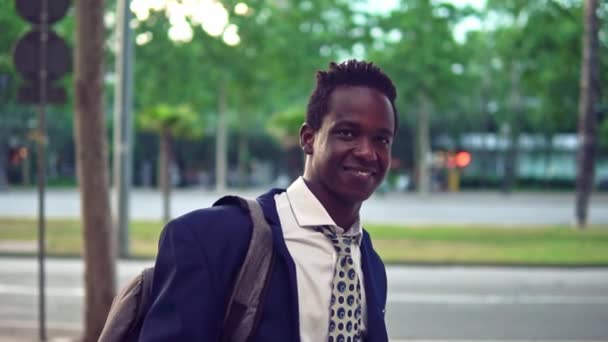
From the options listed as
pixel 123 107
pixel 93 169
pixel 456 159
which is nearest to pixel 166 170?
pixel 123 107

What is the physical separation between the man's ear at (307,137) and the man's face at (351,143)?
0.06 m

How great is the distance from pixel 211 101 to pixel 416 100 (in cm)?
1146

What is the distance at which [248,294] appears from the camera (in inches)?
76.3

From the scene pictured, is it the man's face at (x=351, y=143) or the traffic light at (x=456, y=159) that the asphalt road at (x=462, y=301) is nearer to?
the man's face at (x=351, y=143)

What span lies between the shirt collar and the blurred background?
5495 mm

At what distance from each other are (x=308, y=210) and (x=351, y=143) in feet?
0.59

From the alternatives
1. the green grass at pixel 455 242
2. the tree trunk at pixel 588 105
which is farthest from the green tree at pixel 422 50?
the green grass at pixel 455 242

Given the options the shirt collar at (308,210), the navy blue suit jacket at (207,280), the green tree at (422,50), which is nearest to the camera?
the navy blue suit jacket at (207,280)

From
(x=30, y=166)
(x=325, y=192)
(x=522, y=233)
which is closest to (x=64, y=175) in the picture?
(x=30, y=166)

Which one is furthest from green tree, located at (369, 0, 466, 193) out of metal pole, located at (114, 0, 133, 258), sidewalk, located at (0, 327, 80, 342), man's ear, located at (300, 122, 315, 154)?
man's ear, located at (300, 122, 315, 154)

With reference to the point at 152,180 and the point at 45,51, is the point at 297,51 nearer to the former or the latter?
the point at 152,180

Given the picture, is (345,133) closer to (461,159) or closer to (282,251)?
(282,251)

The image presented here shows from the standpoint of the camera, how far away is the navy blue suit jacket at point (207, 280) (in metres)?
1.89

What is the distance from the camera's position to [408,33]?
41406 millimetres
